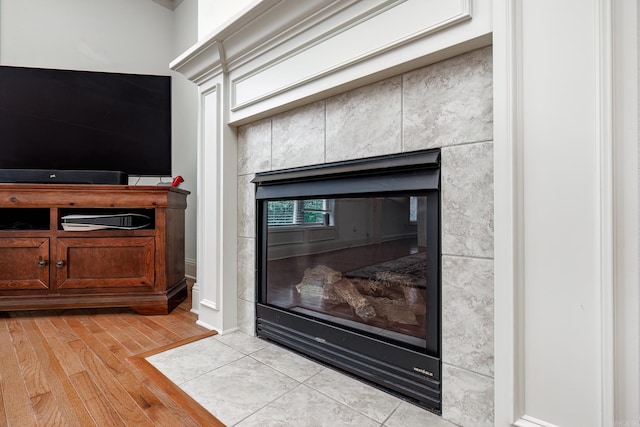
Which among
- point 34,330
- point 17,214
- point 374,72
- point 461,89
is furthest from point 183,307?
point 461,89

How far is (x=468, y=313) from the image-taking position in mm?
850

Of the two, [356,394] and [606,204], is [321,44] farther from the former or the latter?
[356,394]

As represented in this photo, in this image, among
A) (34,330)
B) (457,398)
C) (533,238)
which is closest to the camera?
(533,238)

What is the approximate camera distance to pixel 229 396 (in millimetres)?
995

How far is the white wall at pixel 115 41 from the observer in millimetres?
2314

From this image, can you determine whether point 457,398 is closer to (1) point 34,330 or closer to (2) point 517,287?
(2) point 517,287

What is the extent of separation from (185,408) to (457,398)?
79 cm

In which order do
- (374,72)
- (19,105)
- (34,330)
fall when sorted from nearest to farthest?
(374,72), (34,330), (19,105)

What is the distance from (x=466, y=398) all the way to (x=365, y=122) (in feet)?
2.90

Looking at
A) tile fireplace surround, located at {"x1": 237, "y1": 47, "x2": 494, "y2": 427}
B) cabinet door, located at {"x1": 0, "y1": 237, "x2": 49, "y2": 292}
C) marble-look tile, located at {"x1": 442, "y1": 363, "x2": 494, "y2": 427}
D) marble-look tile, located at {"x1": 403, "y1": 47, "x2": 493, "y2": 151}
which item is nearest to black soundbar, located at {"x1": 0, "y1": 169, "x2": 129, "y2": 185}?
cabinet door, located at {"x1": 0, "y1": 237, "x2": 49, "y2": 292}

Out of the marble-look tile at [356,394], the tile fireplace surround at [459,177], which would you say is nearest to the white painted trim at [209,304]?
the marble-look tile at [356,394]

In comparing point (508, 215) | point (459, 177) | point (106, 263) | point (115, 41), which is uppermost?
point (115, 41)

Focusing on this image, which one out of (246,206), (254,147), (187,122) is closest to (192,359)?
(246,206)

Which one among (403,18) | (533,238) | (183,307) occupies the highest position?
(403,18)
